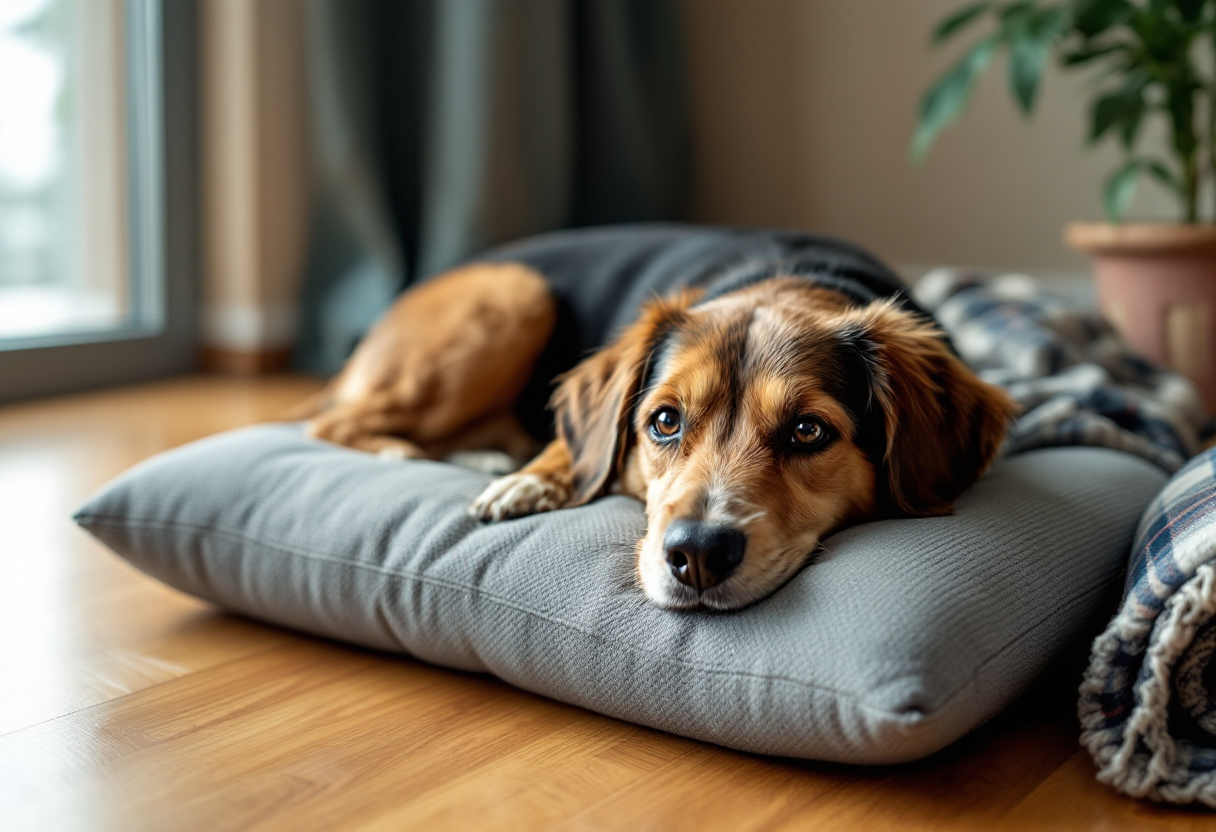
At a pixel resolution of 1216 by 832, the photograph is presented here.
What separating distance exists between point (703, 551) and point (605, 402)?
1.94 ft

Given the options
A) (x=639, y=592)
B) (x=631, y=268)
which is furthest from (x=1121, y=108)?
(x=639, y=592)

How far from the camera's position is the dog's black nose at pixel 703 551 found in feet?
5.29

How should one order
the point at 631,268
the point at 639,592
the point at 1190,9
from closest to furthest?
the point at 639,592 < the point at 631,268 < the point at 1190,9

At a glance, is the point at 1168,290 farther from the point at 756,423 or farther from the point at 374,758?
the point at 374,758

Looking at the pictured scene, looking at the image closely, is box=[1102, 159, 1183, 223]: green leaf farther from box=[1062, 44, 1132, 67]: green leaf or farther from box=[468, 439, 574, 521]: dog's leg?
box=[468, 439, 574, 521]: dog's leg

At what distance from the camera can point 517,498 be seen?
2.01 meters

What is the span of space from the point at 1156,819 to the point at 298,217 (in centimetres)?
420

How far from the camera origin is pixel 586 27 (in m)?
5.11

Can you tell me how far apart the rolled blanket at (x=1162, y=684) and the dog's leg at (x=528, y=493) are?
35.8 inches

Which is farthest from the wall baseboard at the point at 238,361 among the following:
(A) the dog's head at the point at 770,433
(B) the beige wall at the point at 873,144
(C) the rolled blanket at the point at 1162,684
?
(C) the rolled blanket at the point at 1162,684

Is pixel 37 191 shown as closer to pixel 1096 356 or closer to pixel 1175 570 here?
pixel 1096 356

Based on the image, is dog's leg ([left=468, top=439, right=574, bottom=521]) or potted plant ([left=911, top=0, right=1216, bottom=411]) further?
potted plant ([left=911, top=0, right=1216, bottom=411])

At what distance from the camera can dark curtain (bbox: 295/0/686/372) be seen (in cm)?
463

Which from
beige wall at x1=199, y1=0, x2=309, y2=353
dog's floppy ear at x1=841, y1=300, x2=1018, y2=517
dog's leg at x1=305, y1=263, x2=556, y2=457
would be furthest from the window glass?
dog's floppy ear at x1=841, y1=300, x2=1018, y2=517
